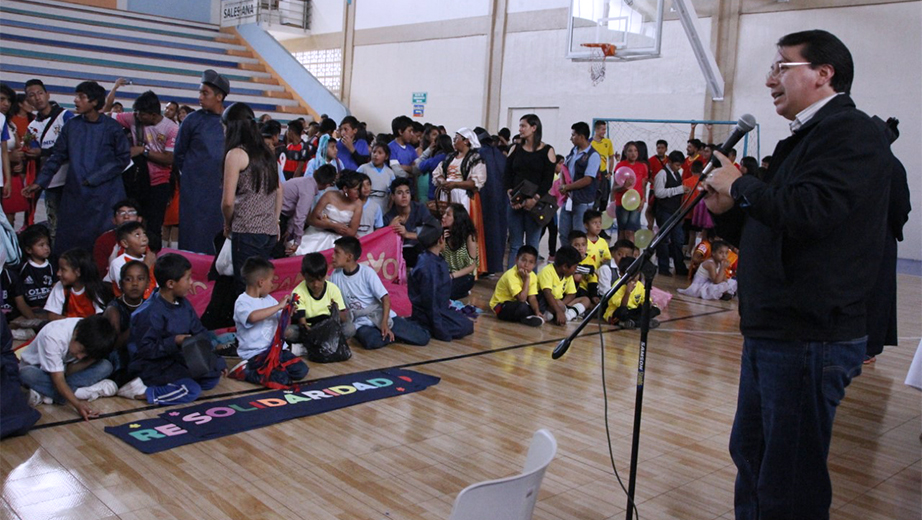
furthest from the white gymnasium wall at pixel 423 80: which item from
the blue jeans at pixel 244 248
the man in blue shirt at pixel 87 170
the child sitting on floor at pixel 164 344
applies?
the child sitting on floor at pixel 164 344

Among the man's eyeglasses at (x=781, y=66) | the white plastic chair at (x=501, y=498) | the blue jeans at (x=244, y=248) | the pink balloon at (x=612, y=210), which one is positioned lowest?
the white plastic chair at (x=501, y=498)

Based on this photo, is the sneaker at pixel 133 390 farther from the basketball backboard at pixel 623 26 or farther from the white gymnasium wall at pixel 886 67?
the white gymnasium wall at pixel 886 67

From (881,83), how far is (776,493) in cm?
1008

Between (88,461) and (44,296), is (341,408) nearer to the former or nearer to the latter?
(88,461)

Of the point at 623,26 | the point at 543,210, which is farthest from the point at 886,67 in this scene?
the point at 543,210

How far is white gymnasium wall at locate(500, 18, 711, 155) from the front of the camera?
1232cm

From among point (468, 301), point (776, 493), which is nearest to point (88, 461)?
point (776, 493)

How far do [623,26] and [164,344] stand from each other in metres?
8.90

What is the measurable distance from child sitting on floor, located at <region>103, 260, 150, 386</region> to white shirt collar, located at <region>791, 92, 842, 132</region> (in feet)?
10.2

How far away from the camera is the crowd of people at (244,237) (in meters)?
3.88

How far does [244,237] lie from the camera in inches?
181

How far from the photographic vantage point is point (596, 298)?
665 centimetres

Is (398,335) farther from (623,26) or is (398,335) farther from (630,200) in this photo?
(623,26)

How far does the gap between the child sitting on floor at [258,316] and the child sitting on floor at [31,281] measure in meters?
1.38
